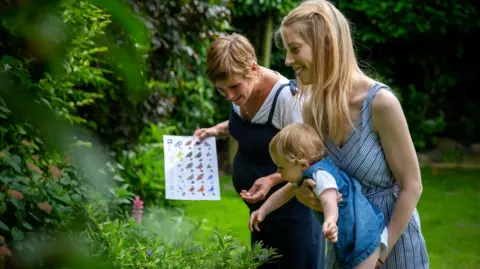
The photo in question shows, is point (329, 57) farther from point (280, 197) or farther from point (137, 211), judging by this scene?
point (137, 211)

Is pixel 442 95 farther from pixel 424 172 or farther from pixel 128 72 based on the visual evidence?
pixel 128 72

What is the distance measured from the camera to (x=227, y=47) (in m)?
2.89

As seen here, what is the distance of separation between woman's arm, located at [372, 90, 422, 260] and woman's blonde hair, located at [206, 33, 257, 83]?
86 cm

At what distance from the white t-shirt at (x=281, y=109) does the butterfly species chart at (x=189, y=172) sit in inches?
11.5

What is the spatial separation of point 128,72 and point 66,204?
2935 millimetres

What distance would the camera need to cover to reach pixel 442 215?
671 centimetres

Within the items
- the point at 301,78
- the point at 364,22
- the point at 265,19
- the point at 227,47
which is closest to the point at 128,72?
the point at 301,78

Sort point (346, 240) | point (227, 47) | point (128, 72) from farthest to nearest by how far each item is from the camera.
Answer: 1. point (227, 47)
2. point (346, 240)
3. point (128, 72)

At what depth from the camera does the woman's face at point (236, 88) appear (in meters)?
2.90

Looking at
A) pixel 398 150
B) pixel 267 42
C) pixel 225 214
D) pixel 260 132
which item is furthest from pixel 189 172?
pixel 267 42

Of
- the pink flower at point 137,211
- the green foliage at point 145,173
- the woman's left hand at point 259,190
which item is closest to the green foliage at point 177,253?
the woman's left hand at point 259,190

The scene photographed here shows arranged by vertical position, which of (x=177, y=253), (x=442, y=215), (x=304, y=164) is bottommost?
(x=442, y=215)

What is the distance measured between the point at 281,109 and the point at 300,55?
0.85m

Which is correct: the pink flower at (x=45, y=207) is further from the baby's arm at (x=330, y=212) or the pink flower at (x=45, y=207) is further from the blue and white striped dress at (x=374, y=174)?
the baby's arm at (x=330, y=212)
